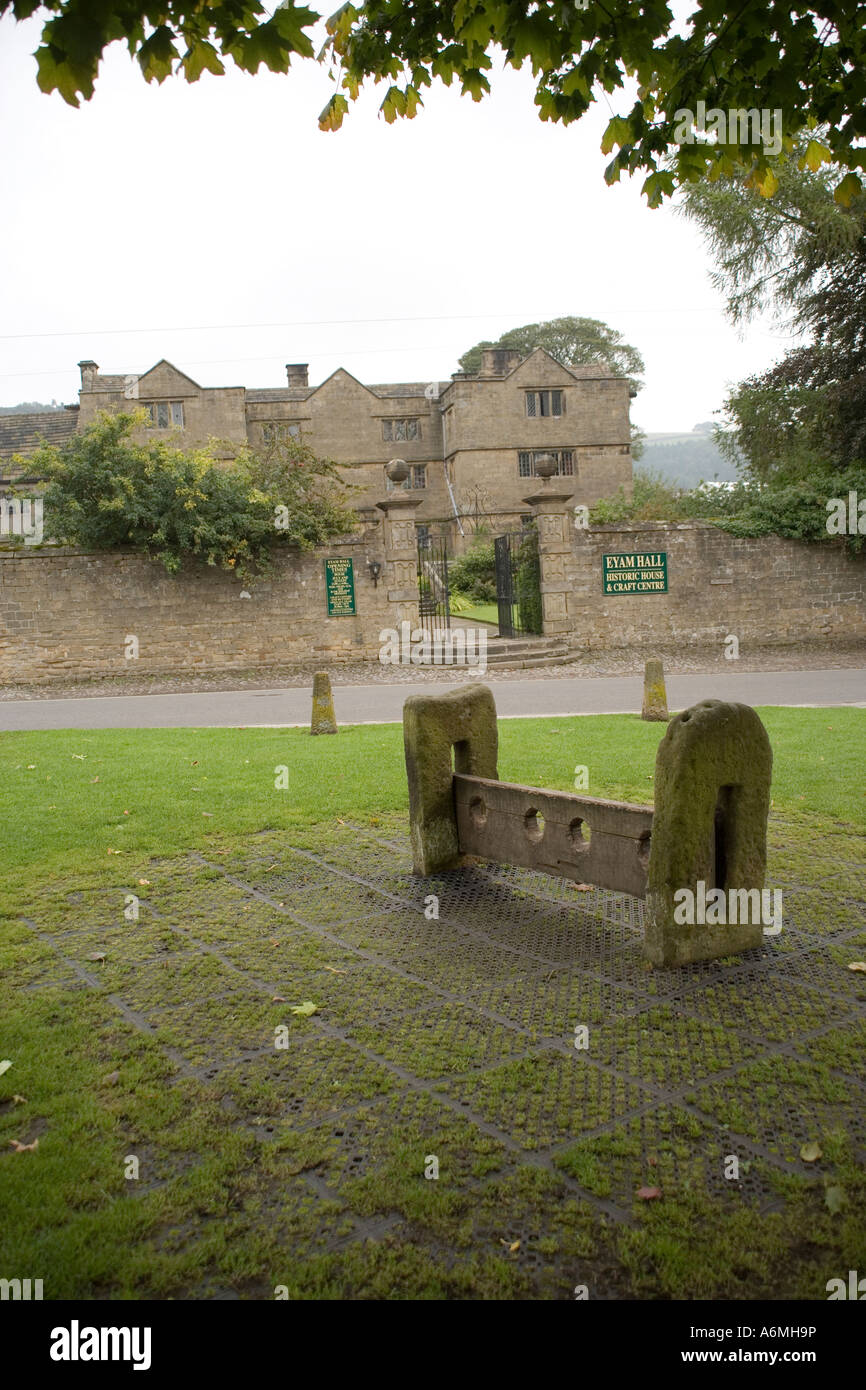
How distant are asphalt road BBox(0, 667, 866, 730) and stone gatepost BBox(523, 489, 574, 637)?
9.92ft

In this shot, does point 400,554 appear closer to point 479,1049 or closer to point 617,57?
point 617,57

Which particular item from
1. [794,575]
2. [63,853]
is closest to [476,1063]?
[63,853]

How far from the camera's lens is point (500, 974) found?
4.65 meters

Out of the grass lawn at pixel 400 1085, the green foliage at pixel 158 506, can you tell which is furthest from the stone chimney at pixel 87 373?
the grass lawn at pixel 400 1085

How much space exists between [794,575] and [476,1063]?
1993 centimetres

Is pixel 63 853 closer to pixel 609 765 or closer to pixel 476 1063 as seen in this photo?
pixel 476 1063

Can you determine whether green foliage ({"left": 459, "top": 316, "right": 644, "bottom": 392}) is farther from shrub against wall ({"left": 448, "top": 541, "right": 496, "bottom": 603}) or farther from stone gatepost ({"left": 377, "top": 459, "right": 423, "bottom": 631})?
stone gatepost ({"left": 377, "top": 459, "right": 423, "bottom": 631})

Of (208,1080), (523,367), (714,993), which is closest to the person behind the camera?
(208,1080)

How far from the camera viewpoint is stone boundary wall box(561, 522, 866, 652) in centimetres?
2083

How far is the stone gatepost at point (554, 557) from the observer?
66.8 ft

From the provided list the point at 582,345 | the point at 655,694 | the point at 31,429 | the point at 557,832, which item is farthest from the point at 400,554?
the point at 582,345

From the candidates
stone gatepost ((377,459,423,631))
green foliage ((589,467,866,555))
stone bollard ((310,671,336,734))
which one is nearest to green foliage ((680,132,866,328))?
green foliage ((589,467,866,555))

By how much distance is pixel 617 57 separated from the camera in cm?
503

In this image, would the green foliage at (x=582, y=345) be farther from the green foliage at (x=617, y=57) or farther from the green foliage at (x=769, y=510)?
the green foliage at (x=617, y=57)
